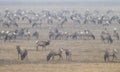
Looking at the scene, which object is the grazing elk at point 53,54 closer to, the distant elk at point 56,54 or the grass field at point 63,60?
the distant elk at point 56,54

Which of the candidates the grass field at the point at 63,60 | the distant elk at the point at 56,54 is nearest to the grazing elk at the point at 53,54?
the distant elk at the point at 56,54

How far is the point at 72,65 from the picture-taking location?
28.4 meters

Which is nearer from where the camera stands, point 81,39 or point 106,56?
point 106,56

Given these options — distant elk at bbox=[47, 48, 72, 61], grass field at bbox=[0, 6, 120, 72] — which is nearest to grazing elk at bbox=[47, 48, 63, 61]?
distant elk at bbox=[47, 48, 72, 61]

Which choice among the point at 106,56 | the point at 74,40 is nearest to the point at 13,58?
the point at 106,56

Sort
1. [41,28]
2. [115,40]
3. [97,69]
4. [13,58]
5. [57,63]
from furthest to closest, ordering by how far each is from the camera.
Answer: [41,28]
[115,40]
[13,58]
[57,63]
[97,69]

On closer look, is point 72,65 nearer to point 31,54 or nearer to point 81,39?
point 31,54

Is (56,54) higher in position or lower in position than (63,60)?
higher

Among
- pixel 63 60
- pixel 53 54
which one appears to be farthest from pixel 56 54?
pixel 63 60

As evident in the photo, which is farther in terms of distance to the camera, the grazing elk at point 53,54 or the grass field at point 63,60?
the grazing elk at point 53,54

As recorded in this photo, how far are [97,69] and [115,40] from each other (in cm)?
1297

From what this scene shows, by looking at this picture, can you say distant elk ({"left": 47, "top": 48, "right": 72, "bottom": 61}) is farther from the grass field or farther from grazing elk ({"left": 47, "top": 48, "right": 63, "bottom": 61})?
the grass field

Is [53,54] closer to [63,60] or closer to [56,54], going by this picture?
[56,54]

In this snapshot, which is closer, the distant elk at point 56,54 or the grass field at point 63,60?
the grass field at point 63,60
